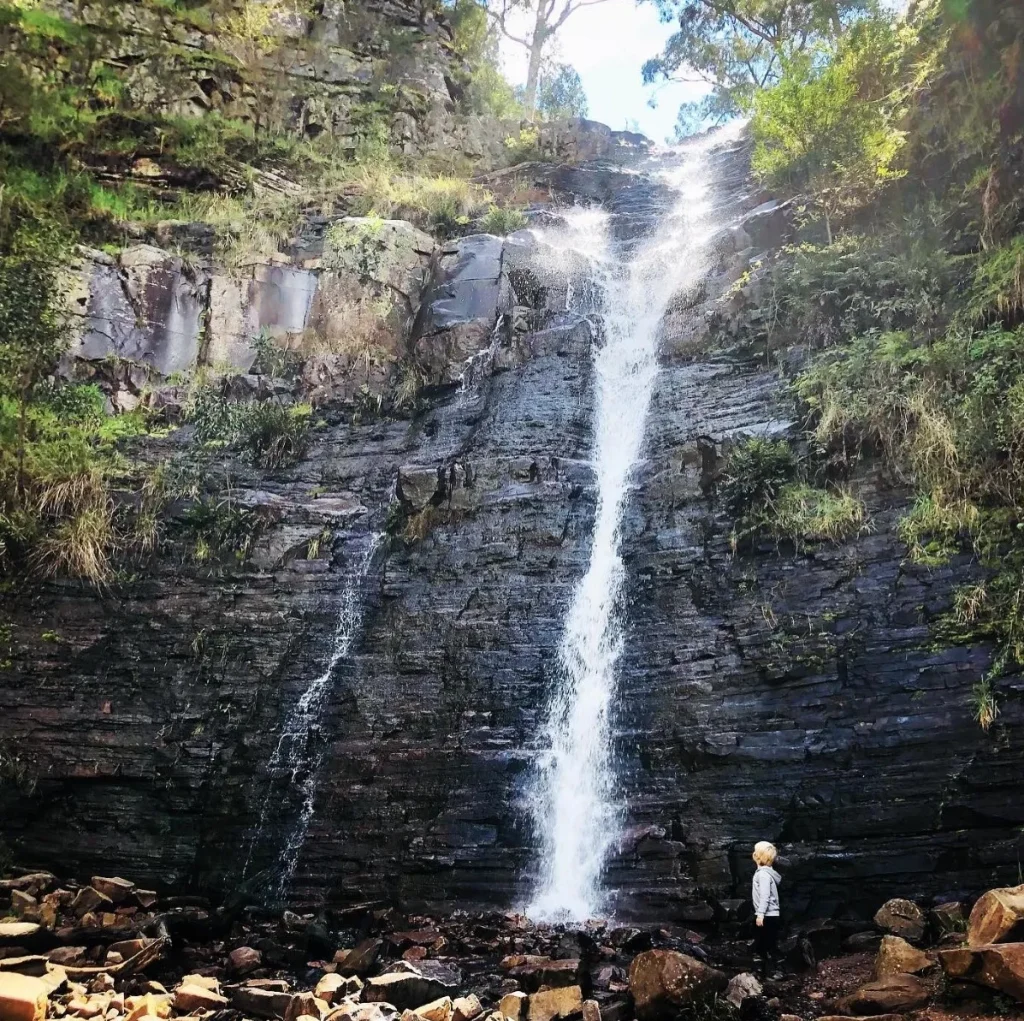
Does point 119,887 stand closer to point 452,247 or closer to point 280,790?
point 280,790

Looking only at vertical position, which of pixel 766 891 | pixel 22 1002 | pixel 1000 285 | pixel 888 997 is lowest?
pixel 22 1002

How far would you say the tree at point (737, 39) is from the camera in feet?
74.9

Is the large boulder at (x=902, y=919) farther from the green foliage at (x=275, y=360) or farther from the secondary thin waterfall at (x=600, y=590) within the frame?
the green foliage at (x=275, y=360)

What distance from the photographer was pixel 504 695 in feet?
32.5

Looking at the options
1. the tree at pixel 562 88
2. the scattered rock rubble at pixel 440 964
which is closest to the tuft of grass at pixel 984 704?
the scattered rock rubble at pixel 440 964

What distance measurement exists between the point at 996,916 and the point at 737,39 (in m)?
31.4

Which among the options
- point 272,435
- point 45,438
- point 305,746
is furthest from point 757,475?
point 45,438

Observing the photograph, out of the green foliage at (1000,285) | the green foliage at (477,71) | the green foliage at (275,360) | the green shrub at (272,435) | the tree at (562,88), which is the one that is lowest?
the green shrub at (272,435)

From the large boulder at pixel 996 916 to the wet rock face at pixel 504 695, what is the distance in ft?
4.28

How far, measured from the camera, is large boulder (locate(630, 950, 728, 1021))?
5.94 metres

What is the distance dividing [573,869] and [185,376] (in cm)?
1076

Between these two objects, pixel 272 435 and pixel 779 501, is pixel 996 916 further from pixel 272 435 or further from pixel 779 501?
pixel 272 435

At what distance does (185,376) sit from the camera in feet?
47.6

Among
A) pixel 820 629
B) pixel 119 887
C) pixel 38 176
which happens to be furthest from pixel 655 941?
pixel 38 176
